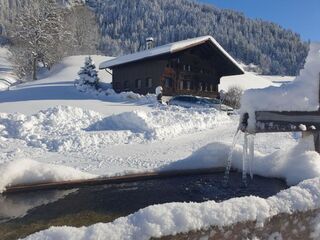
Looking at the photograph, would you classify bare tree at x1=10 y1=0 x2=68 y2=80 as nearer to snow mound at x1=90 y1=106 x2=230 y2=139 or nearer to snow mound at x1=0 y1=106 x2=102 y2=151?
snow mound at x1=0 y1=106 x2=102 y2=151

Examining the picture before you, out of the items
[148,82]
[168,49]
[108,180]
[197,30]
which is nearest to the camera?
[108,180]

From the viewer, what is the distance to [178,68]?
33281 millimetres

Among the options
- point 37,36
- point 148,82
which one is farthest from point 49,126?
point 37,36

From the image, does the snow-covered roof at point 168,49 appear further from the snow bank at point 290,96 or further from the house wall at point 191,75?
the snow bank at point 290,96

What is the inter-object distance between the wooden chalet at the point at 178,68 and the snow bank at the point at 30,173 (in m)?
24.2

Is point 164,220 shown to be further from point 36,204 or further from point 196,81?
point 196,81

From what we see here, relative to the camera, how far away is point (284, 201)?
4.06 m

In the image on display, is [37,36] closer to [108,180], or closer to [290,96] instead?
[108,180]

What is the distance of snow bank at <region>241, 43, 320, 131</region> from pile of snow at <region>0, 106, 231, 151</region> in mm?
8677

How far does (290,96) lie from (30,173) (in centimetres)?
363

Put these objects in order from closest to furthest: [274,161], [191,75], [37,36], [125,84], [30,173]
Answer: [30,173] < [274,161] < [191,75] < [125,84] < [37,36]

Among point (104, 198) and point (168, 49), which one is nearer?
point (104, 198)

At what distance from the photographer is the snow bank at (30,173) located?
5.65 meters

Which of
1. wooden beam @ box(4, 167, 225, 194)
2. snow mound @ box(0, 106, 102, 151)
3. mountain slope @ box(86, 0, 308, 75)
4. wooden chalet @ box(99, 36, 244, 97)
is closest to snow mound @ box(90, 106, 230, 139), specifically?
snow mound @ box(0, 106, 102, 151)
